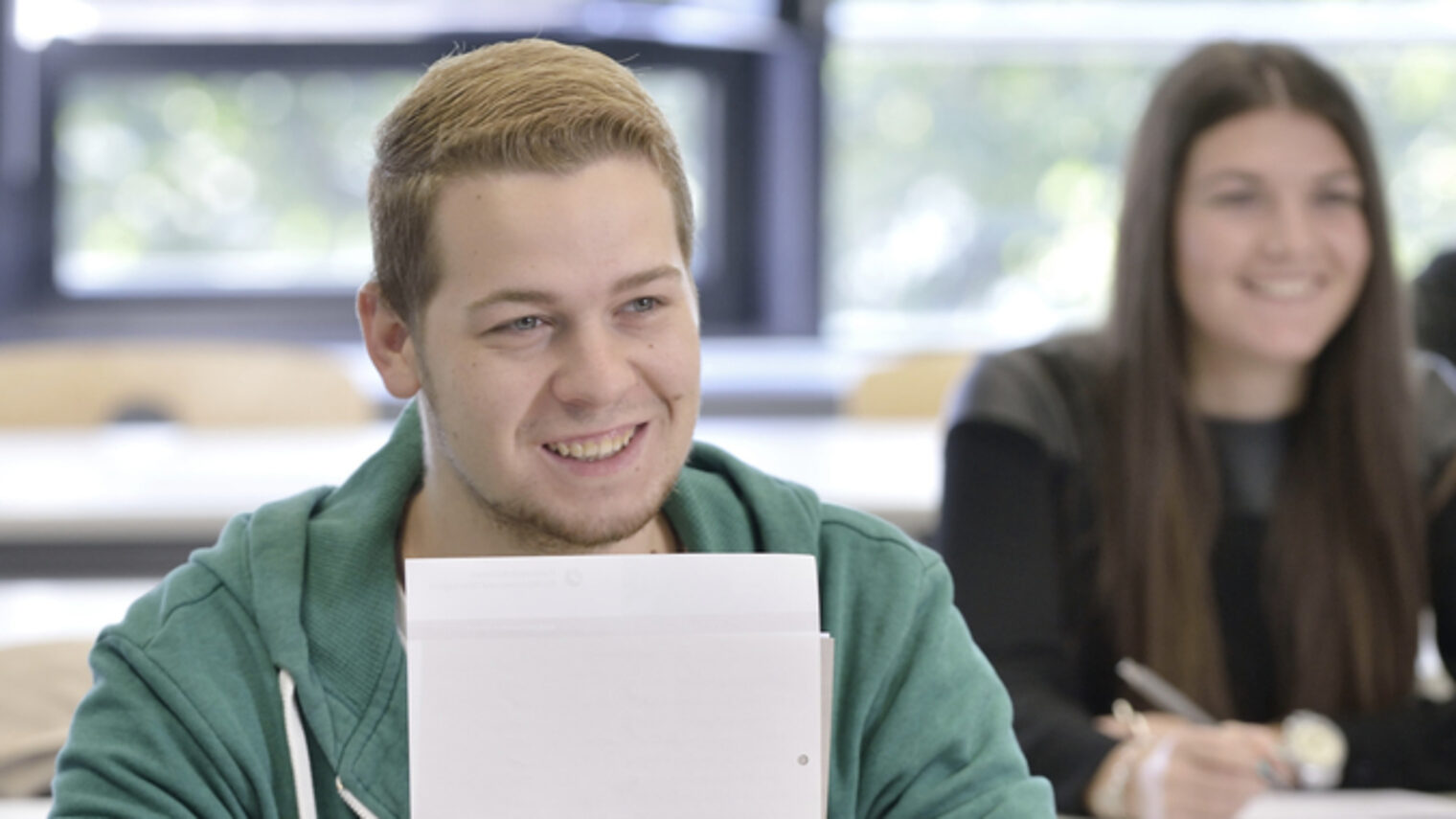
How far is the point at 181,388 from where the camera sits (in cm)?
304

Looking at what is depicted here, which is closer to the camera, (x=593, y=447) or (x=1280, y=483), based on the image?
(x=593, y=447)

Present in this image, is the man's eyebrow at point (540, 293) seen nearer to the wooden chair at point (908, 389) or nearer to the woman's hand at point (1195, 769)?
the woman's hand at point (1195, 769)

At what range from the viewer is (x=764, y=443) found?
9.50 feet

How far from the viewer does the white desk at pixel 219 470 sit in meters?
2.25

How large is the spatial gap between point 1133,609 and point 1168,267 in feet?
1.25

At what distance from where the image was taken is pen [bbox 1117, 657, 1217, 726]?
5.43ft

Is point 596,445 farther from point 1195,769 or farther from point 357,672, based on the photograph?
point 1195,769

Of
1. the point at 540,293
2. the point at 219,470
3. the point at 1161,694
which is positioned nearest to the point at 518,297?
the point at 540,293

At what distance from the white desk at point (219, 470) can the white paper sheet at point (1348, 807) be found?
0.78 m

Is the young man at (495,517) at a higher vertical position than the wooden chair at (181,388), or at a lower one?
higher

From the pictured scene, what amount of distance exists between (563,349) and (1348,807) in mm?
841

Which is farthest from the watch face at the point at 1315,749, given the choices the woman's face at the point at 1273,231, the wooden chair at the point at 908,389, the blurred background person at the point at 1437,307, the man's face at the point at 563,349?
the wooden chair at the point at 908,389

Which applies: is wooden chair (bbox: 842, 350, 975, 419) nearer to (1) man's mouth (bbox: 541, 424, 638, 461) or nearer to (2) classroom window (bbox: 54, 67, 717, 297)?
(2) classroom window (bbox: 54, 67, 717, 297)

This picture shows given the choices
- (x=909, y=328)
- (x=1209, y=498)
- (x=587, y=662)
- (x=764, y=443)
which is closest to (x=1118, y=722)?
(x=1209, y=498)
